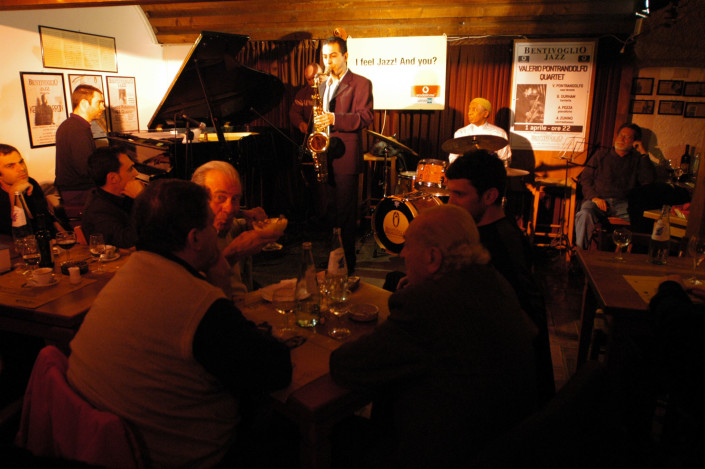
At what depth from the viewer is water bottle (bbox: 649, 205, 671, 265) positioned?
2.46 m

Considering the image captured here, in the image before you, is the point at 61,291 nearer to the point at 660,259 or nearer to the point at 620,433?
the point at 620,433

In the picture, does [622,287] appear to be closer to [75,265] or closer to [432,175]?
[75,265]

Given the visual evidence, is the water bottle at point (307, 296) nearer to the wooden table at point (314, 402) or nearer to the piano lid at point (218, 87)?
the wooden table at point (314, 402)

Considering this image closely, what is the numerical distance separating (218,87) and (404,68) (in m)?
2.48

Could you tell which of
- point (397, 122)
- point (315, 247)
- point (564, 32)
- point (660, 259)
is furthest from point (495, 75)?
point (660, 259)

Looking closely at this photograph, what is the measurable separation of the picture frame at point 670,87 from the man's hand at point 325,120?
3936mm

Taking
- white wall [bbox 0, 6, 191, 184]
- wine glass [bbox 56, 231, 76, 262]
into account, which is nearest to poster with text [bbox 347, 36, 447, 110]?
white wall [bbox 0, 6, 191, 184]

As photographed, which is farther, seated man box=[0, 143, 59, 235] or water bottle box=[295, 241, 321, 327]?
seated man box=[0, 143, 59, 235]

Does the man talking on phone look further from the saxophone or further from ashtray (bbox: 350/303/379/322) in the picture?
ashtray (bbox: 350/303/379/322)

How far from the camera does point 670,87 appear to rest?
5.38 meters

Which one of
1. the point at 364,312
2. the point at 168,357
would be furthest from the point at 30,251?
the point at 364,312

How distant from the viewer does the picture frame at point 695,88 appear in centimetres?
527

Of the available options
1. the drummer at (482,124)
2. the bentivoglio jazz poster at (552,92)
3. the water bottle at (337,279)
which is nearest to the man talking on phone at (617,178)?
the bentivoglio jazz poster at (552,92)

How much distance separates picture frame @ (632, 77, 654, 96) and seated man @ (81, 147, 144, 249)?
18.0ft
